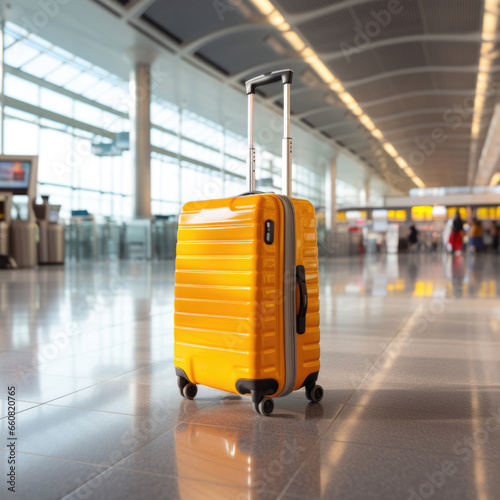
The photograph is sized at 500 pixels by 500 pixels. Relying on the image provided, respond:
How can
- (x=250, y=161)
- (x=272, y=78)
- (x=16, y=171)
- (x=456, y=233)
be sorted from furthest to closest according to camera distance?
(x=456, y=233)
(x=16, y=171)
(x=250, y=161)
(x=272, y=78)

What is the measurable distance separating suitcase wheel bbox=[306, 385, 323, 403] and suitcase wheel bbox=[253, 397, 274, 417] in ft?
0.68

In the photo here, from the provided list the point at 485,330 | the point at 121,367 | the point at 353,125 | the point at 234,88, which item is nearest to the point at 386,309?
the point at 485,330

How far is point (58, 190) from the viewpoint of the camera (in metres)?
21.8

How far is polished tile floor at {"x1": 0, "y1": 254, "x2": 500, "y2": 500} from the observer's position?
1305 millimetres

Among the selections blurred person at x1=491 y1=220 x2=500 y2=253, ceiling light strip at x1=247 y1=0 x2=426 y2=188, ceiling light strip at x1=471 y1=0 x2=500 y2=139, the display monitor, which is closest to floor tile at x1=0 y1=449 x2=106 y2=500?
the display monitor

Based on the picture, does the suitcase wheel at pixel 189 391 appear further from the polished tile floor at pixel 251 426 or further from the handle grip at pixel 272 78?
the handle grip at pixel 272 78

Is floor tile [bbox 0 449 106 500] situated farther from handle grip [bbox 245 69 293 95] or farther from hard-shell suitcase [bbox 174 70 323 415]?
handle grip [bbox 245 69 293 95]

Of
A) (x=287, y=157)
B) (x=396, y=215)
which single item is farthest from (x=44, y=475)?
(x=396, y=215)

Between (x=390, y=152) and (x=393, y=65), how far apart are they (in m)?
19.3

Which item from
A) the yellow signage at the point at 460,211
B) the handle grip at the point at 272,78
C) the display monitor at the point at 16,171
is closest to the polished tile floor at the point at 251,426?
the handle grip at the point at 272,78

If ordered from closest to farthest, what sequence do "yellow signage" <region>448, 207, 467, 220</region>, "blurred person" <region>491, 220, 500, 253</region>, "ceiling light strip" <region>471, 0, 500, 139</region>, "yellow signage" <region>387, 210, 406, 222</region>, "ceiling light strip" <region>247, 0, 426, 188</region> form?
"ceiling light strip" <region>247, 0, 426, 188</region> < "ceiling light strip" <region>471, 0, 500, 139</region> < "blurred person" <region>491, 220, 500, 253</region> < "yellow signage" <region>448, 207, 467, 220</region> < "yellow signage" <region>387, 210, 406, 222</region>

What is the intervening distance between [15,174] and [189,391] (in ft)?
41.7

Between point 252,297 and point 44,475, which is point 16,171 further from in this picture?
point 44,475

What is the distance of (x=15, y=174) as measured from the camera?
12969 mm
